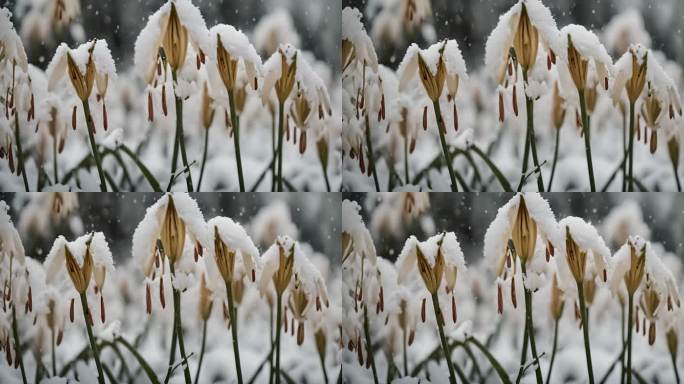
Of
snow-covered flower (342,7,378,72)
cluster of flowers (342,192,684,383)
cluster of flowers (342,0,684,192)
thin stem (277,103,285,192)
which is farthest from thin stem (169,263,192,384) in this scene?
snow-covered flower (342,7,378,72)

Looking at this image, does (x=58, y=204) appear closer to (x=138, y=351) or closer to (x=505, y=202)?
(x=138, y=351)

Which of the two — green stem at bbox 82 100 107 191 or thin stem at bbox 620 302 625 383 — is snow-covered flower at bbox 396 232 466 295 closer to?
thin stem at bbox 620 302 625 383

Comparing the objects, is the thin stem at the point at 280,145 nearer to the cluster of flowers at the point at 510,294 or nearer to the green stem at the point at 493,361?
the cluster of flowers at the point at 510,294

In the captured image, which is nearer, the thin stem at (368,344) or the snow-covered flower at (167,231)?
the snow-covered flower at (167,231)

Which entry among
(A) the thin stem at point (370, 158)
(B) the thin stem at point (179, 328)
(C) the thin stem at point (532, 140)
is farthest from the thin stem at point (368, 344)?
(C) the thin stem at point (532, 140)

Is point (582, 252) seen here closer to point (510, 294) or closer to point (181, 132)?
point (510, 294)

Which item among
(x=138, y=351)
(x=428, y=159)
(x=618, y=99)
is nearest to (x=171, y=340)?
(x=138, y=351)
